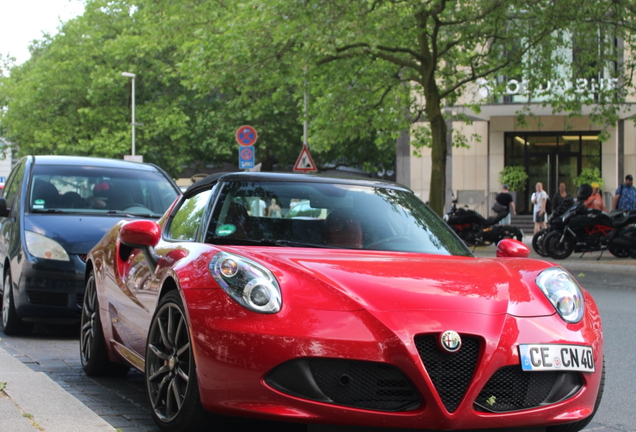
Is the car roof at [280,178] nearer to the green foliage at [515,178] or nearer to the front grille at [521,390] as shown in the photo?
the front grille at [521,390]

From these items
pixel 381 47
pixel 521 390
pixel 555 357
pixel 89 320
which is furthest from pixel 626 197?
pixel 521 390

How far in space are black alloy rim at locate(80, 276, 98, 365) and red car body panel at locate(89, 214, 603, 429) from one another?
2.05m

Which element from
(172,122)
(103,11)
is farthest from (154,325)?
(103,11)

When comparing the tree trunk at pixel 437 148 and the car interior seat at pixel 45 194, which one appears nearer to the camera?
the car interior seat at pixel 45 194

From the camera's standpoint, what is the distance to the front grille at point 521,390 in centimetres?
353

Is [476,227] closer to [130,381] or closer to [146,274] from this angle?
[130,381]

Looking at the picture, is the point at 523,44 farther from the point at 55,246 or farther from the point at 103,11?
the point at 103,11

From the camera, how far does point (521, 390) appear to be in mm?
3594

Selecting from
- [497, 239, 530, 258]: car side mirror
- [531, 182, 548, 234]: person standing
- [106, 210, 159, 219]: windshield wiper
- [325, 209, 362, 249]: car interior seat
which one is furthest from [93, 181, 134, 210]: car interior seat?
[531, 182, 548, 234]: person standing

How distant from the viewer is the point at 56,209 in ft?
28.2

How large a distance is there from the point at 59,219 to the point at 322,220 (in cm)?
415

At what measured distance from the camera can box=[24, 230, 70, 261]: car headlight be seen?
7.83 metres

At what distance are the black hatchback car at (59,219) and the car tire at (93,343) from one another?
1.58m

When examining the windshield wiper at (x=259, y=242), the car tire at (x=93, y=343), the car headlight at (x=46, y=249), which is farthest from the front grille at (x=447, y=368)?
the car headlight at (x=46, y=249)
